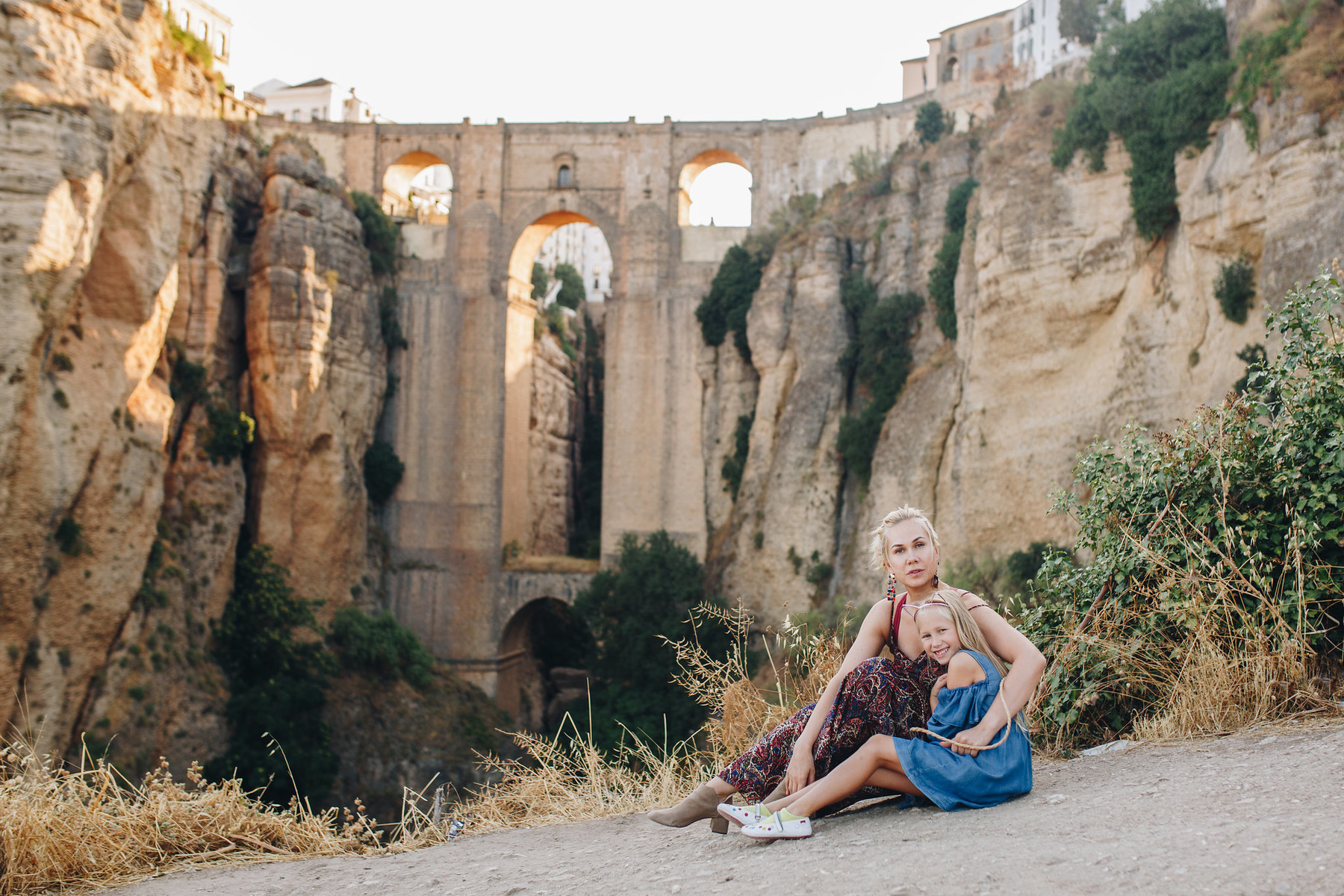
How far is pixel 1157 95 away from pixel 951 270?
16.8 feet

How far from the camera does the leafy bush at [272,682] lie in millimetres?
16656

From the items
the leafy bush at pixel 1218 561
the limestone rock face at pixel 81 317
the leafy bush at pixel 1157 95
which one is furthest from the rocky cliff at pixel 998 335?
the limestone rock face at pixel 81 317

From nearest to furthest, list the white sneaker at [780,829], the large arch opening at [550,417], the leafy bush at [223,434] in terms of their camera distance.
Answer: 1. the white sneaker at [780,829]
2. the leafy bush at [223,434]
3. the large arch opening at [550,417]

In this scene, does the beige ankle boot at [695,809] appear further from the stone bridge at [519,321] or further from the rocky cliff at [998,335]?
the stone bridge at [519,321]

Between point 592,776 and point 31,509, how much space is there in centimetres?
1217

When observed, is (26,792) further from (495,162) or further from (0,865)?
(495,162)

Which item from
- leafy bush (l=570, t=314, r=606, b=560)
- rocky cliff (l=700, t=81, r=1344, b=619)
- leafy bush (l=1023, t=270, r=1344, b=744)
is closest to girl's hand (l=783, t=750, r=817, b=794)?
leafy bush (l=1023, t=270, r=1344, b=744)

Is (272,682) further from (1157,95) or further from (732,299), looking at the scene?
(1157,95)

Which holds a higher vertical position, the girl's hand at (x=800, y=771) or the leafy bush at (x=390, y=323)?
the leafy bush at (x=390, y=323)

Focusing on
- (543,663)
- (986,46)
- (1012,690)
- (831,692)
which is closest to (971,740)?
(1012,690)

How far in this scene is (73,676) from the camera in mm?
14086

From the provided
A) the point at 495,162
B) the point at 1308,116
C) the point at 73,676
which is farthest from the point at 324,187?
the point at 1308,116

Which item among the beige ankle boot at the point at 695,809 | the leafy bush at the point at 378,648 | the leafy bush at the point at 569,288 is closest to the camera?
the beige ankle boot at the point at 695,809

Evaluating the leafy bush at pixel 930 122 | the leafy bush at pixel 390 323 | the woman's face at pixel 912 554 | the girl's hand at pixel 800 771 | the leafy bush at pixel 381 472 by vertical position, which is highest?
the leafy bush at pixel 930 122
